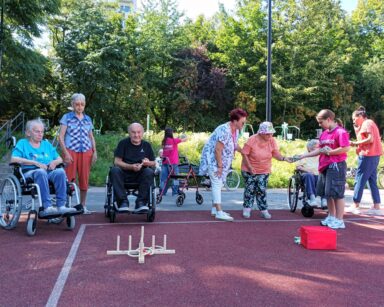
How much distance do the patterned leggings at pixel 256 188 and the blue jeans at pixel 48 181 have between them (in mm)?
2635

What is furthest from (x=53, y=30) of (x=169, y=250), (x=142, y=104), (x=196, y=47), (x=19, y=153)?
(x=169, y=250)

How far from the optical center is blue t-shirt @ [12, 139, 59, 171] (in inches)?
205

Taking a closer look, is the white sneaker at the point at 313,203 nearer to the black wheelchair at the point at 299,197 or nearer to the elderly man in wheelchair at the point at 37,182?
the black wheelchair at the point at 299,197

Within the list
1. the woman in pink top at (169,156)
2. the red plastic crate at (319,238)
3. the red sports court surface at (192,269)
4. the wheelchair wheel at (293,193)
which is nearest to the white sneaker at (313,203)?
the wheelchair wheel at (293,193)

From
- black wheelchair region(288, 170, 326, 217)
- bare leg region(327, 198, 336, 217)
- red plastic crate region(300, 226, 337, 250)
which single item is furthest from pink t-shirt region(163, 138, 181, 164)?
red plastic crate region(300, 226, 337, 250)

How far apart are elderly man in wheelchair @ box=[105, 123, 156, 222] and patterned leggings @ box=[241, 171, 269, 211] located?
4.77 feet

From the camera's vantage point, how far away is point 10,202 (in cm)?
508

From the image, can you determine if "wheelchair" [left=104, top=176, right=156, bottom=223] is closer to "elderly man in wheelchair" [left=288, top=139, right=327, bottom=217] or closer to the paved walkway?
the paved walkway

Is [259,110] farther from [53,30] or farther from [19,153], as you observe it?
[19,153]

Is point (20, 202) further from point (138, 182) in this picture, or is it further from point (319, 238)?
point (319, 238)

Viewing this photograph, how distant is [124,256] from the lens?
13.3ft

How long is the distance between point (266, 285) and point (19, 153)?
134 inches

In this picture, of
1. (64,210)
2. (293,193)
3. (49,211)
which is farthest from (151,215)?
(293,193)

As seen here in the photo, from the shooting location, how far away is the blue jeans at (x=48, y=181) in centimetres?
488
